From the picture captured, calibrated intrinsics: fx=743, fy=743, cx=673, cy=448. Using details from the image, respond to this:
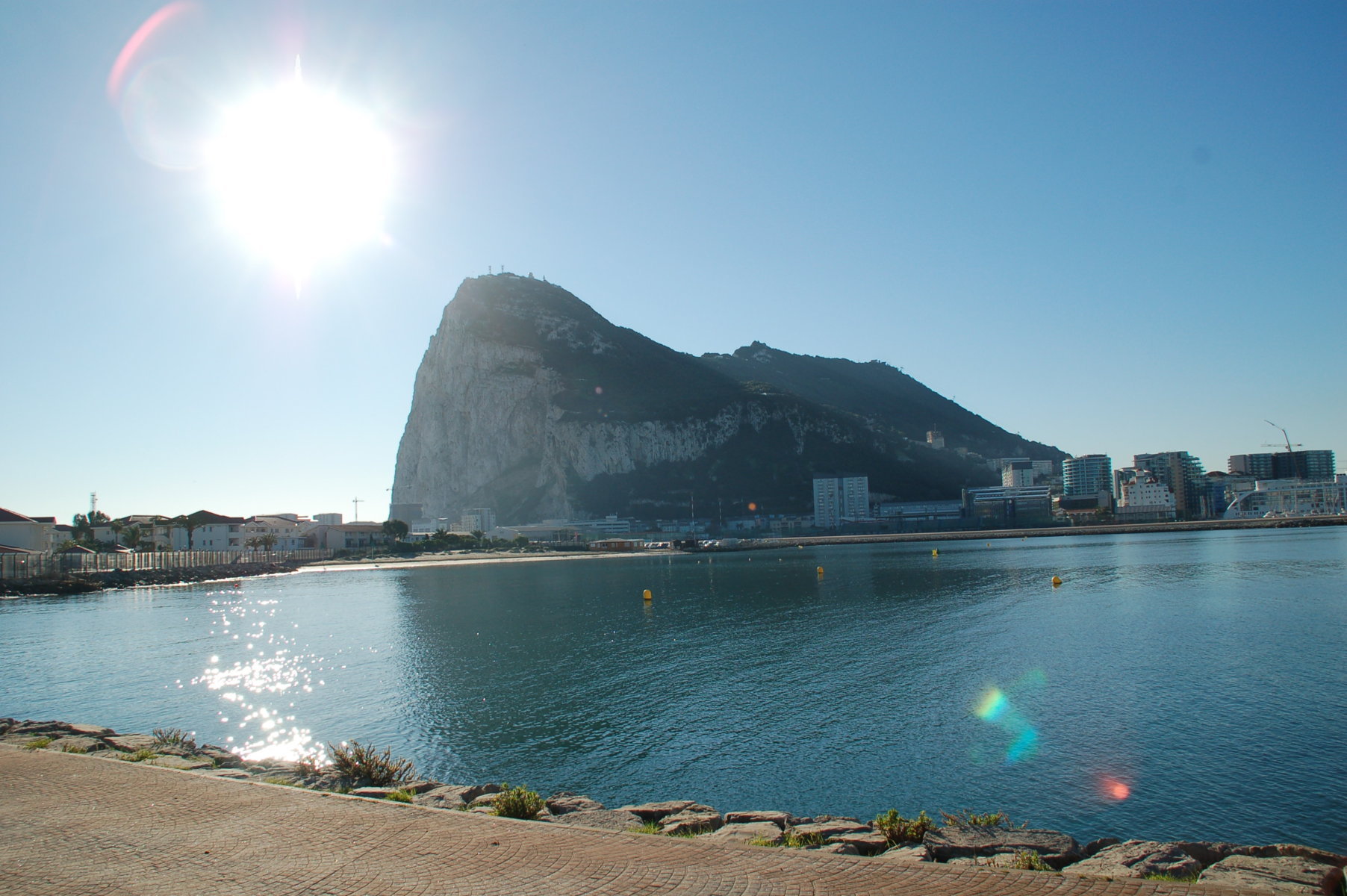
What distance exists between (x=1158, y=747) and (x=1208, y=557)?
76.3 m

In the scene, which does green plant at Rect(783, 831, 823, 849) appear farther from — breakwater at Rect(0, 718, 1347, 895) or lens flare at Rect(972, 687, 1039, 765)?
lens flare at Rect(972, 687, 1039, 765)

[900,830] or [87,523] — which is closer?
[900,830]

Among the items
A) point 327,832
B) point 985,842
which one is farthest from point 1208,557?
point 327,832

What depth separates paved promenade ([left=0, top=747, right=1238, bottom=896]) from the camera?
7.33 meters

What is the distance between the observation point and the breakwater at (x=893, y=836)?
9203mm

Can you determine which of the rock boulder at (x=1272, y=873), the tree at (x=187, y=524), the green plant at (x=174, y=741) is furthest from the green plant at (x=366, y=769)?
the tree at (x=187, y=524)

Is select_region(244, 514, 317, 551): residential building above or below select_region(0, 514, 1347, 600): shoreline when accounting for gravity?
above

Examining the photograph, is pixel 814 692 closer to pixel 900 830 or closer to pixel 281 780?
pixel 900 830

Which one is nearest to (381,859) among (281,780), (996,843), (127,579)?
(281,780)

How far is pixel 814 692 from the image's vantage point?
25.1 m

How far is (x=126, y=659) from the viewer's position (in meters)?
35.6

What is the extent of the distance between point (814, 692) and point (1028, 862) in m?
16.0

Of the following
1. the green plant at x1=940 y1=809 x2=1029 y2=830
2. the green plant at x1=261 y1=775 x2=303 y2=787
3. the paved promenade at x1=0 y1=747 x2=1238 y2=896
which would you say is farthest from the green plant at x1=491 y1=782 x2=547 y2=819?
the green plant at x1=940 y1=809 x2=1029 y2=830

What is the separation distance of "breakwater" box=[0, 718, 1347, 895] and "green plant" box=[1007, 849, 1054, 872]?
0.8 inches
